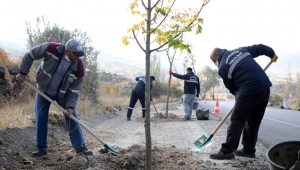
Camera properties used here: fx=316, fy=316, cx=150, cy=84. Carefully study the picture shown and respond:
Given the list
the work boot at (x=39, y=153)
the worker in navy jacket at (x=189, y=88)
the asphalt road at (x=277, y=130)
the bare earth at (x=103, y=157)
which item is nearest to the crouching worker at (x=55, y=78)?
the work boot at (x=39, y=153)

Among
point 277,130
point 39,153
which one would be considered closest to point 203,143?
point 39,153

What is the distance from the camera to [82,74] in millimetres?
4977

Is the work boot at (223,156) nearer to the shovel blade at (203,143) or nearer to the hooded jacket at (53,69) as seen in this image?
the shovel blade at (203,143)

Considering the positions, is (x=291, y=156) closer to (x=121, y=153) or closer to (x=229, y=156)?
(x=229, y=156)

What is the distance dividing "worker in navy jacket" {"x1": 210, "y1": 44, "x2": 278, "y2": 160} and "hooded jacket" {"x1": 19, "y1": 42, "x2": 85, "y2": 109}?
2241 mm

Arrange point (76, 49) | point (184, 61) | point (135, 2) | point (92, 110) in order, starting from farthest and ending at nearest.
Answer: point (184, 61), point (92, 110), point (76, 49), point (135, 2)

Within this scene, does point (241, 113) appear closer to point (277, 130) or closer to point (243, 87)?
point (243, 87)

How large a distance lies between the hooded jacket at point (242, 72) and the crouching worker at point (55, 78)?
2.16 metres

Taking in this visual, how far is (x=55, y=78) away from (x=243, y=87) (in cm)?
Result: 281

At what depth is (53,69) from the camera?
475 centimetres

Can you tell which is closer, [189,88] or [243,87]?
[243,87]

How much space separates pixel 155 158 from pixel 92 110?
798 centimetres

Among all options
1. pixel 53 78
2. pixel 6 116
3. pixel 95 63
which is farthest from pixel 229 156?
pixel 95 63

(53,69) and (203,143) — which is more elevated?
(53,69)
